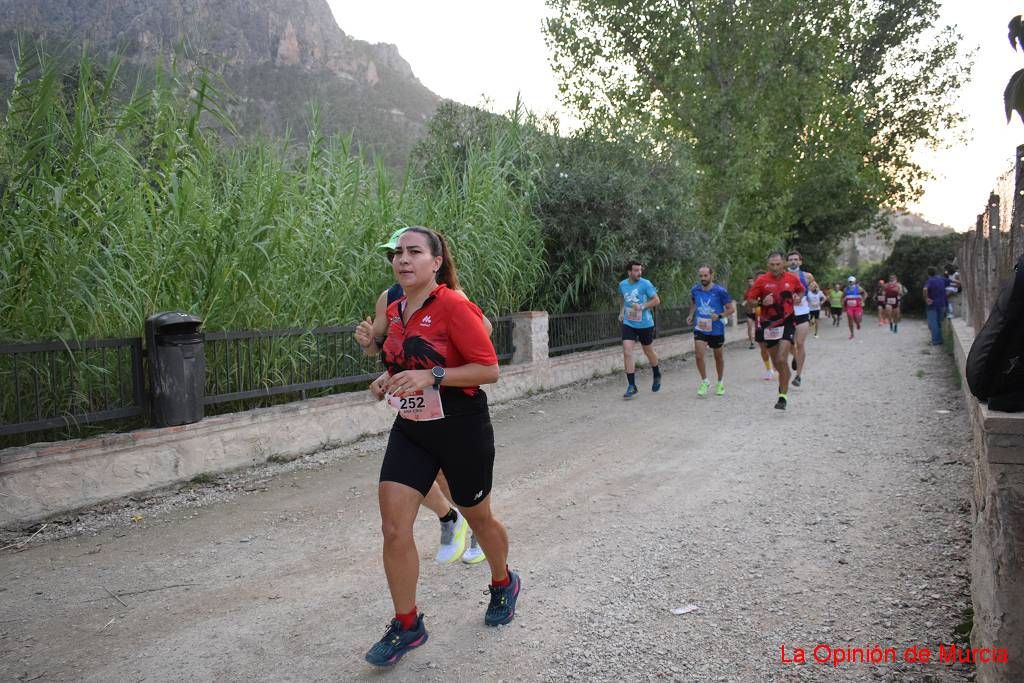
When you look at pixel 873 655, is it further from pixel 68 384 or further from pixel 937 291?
pixel 937 291

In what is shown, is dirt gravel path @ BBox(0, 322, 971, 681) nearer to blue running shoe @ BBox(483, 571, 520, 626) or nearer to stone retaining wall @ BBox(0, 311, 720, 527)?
blue running shoe @ BBox(483, 571, 520, 626)

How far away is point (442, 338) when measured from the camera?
3168 mm

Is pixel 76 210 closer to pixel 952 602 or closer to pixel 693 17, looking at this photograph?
pixel 952 602

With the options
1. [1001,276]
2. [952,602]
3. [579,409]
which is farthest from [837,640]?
[579,409]

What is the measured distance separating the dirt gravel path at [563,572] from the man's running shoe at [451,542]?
0.44 feet

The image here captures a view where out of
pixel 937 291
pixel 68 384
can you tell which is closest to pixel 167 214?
pixel 68 384

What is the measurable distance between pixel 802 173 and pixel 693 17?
8.16 meters

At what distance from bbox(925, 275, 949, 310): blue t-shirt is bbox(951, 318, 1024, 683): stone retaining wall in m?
17.5

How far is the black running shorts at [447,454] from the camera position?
3127mm

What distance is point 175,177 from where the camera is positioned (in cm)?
652

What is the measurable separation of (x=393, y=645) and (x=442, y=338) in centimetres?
131

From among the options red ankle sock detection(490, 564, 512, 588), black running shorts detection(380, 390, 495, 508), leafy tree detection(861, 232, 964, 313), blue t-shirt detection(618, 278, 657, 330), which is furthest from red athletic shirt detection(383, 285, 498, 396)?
leafy tree detection(861, 232, 964, 313)

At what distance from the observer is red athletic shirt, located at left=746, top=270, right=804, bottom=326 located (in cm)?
959

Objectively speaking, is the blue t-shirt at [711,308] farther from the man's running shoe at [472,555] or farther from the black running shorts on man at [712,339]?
the man's running shoe at [472,555]
